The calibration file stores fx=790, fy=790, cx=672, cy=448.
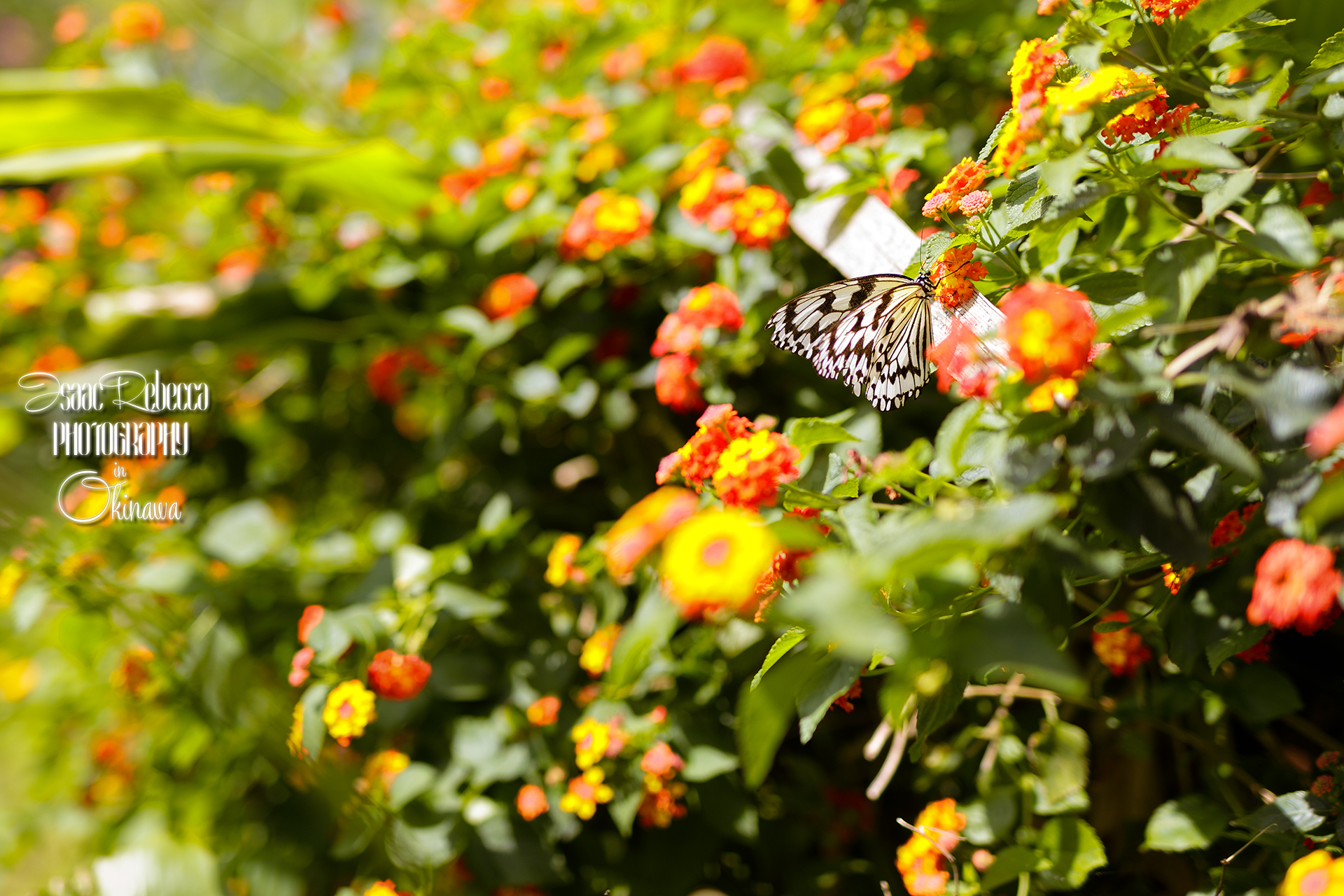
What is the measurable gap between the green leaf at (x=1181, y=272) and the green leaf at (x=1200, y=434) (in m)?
0.09

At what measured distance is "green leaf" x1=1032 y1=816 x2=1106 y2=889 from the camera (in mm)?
765

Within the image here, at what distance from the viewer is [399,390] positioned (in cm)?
150

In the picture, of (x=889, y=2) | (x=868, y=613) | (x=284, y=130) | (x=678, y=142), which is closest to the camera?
(x=868, y=613)

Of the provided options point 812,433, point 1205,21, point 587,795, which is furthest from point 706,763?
point 1205,21

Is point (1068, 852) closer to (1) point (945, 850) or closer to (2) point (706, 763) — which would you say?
(1) point (945, 850)

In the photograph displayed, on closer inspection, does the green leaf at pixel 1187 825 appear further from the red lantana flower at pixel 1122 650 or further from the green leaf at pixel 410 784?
the green leaf at pixel 410 784

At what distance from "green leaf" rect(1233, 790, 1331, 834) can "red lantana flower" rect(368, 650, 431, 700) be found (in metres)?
0.80

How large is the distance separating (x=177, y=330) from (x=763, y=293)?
119 cm

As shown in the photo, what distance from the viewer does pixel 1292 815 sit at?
2.22 ft

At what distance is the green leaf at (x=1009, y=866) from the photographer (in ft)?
2.46

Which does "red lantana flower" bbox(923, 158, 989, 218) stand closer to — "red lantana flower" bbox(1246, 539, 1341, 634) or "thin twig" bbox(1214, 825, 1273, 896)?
"red lantana flower" bbox(1246, 539, 1341, 634)

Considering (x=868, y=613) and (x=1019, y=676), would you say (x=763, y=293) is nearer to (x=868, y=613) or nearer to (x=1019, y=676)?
(x=1019, y=676)

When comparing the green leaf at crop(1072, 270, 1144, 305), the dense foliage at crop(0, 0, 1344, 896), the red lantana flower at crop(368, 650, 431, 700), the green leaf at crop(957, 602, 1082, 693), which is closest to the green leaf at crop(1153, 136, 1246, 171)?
the dense foliage at crop(0, 0, 1344, 896)

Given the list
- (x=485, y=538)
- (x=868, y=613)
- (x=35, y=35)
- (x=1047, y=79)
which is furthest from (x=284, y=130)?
(x=35, y=35)
